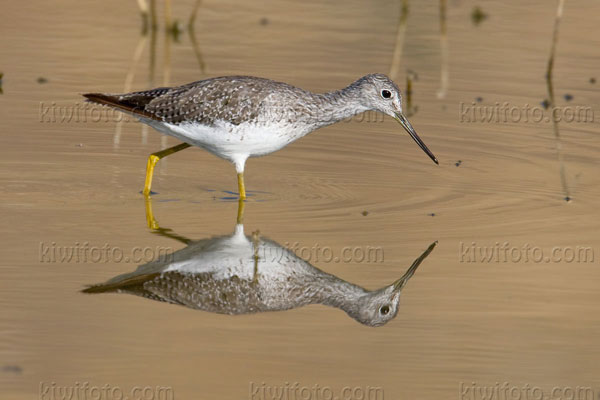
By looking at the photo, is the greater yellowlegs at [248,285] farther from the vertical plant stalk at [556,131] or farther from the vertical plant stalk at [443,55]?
the vertical plant stalk at [443,55]

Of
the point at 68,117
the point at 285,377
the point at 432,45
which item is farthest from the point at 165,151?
the point at 432,45

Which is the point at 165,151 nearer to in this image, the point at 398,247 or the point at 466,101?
the point at 398,247

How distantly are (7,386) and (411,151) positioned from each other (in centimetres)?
820

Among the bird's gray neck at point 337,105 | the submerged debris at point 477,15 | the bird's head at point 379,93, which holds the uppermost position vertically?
the submerged debris at point 477,15

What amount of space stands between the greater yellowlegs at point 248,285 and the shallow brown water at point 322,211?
0.15m

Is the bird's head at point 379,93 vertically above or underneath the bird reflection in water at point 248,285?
above

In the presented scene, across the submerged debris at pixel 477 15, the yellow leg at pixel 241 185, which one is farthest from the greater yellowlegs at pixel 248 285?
the submerged debris at pixel 477 15

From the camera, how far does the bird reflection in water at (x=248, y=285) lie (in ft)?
31.6

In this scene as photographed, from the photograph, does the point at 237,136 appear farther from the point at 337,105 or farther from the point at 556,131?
the point at 556,131

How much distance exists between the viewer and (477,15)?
78.9ft

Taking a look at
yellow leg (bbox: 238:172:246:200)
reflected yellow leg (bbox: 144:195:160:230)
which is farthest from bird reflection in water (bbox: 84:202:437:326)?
yellow leg (bbox: 238:172:246:200)

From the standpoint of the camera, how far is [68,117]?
51.7 ft

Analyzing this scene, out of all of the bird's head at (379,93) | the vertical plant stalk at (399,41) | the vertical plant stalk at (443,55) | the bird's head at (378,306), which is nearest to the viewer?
the bird's head at (378,306)

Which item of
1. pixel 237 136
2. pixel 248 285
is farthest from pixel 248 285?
pixel 237 136
